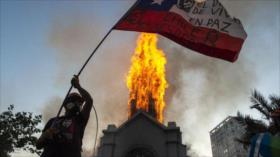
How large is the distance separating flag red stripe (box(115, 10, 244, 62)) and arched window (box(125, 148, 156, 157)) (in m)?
19.6

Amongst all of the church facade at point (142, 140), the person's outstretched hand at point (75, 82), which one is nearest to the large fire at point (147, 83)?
the church facade at point (142, 140)

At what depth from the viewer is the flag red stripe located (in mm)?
7770

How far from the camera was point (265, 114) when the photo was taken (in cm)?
1373

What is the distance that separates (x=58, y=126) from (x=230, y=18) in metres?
6.21

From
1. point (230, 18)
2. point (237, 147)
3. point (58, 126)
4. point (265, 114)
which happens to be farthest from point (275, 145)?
point (237, 147)

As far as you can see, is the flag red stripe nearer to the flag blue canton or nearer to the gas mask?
the flag blue canton

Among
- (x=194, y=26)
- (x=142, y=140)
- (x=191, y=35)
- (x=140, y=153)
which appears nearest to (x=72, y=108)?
(x=191, y=35)

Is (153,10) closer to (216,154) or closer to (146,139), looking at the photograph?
(146,139)

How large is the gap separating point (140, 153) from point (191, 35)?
787 inches

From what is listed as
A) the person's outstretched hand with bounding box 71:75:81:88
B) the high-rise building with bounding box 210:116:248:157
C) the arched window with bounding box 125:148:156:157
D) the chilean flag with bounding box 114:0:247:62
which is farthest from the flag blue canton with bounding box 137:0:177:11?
the high-rise building with bounding box 210:116:248:157

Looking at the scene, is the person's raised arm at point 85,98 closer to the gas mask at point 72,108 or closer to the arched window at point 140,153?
the gas mask at point 72,108

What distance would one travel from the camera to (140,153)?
2595 cm

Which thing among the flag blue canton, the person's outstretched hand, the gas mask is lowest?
the gas mask

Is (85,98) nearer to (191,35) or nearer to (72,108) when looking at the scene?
(72,108)
